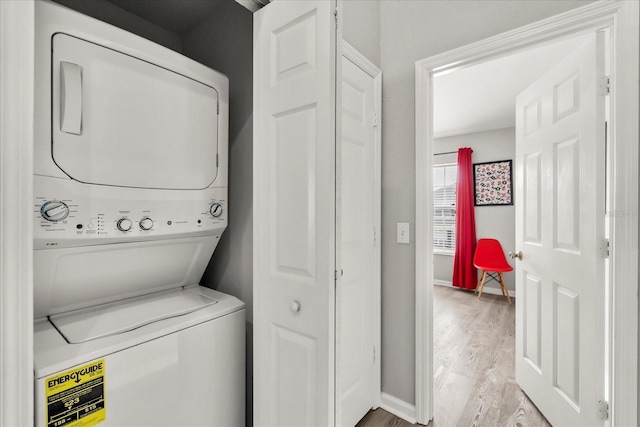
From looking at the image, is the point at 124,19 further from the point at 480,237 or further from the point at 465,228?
the point at 480,237

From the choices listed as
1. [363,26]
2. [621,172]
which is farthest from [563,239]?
[363,26]

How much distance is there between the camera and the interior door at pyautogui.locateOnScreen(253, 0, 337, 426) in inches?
36.1

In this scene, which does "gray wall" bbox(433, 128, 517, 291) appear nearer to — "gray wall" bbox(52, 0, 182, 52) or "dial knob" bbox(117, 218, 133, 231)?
"gray wall" bbox(52, 0, 182, 52)

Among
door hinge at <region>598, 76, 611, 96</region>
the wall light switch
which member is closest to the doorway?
door hinge at <region>598, 76, 611, 96</region>

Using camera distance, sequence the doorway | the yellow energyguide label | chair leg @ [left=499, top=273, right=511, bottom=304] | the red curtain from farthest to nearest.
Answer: the red curtain
chair leg @ [left=499, top=273, right=511, bottom=304]
the doorway
the yellow energyguide label

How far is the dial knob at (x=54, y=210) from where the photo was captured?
0.82 metres

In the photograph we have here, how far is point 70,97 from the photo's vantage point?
34.0 inches

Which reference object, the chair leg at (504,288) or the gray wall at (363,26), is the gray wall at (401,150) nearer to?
the gray wall at (363,26)

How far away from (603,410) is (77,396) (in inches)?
80.4

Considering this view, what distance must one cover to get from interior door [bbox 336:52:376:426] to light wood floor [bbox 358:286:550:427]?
265 millimetres

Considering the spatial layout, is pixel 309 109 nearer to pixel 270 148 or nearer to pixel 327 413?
pixel 270 148

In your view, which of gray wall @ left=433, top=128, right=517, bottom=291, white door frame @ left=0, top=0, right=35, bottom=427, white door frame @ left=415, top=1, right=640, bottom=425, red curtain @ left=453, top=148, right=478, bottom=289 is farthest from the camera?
red curtain @ left=453, top=148, right=478, bottom=289

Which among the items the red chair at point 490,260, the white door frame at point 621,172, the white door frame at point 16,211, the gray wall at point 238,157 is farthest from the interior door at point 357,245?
the red chair at point 490,260

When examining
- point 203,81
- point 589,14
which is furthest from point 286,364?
point 589,14
